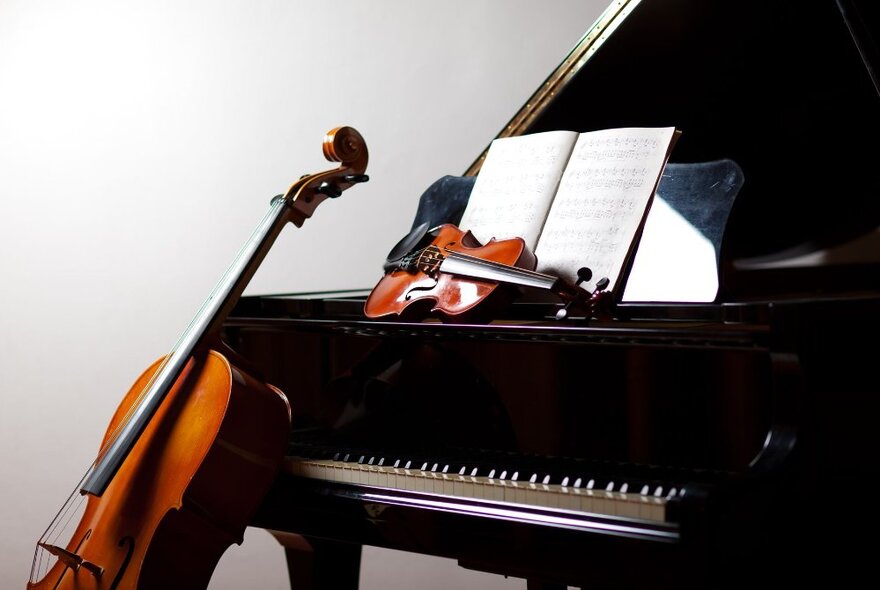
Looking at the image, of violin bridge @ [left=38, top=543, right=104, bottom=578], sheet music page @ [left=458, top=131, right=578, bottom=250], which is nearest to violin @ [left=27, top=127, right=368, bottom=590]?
violin bridge @ [left=38, top=543, right=104, bottom=578]

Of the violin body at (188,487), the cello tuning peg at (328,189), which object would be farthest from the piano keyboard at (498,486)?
the cello tuning peg at (328,189)

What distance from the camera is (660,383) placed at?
153cm

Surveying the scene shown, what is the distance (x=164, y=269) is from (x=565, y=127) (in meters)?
1.73

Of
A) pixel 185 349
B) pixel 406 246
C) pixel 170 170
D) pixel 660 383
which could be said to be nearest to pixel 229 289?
pixel 185 349

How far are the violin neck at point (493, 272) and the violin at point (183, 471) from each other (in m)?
0.40

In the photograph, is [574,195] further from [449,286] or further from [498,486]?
[498,486]

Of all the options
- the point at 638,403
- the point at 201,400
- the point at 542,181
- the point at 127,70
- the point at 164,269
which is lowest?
the point at 201,400

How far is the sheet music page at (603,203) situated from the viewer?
175 cm

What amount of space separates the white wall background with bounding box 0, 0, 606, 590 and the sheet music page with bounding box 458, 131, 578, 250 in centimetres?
122

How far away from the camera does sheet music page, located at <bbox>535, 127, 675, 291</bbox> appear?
5.74 feet

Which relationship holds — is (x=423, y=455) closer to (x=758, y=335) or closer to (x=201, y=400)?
(x=201, y=400)

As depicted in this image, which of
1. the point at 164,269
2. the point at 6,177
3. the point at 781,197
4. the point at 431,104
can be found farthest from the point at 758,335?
the point at 6,177

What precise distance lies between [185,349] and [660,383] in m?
0.85

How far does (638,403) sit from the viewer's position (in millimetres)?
1551
